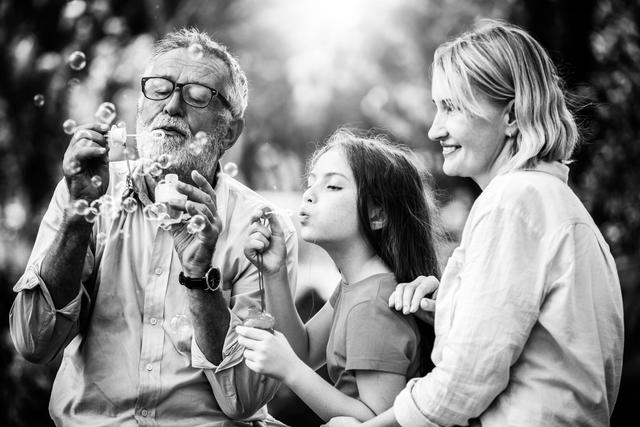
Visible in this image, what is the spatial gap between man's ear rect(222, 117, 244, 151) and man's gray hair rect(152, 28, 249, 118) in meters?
0.02

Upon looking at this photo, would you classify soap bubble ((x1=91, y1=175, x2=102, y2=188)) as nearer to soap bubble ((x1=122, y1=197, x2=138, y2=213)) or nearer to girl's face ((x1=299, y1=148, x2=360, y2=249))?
soap bubble ((x1=122, y1=197, x2=138, y2=213))

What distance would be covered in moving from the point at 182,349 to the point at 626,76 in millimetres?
3816

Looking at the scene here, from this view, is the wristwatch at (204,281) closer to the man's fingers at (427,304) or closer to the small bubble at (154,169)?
the small bubble at (154,169)

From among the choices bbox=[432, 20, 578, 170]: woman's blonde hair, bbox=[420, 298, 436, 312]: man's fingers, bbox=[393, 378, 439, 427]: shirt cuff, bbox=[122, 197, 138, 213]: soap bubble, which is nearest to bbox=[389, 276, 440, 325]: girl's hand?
bbox=[420, 298, 436, 312]: man's fingers

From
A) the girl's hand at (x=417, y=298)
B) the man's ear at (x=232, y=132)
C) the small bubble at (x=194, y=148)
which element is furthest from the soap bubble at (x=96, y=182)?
the girl's hand at (x=417, y=298)

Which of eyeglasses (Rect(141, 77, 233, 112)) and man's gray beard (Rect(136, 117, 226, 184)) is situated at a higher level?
eyeglasses (Rect(141, 77, 233, 112))

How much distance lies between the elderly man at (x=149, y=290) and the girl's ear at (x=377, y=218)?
1.18 ft

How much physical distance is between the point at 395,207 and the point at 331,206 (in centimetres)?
20

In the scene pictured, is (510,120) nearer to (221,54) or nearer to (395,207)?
(395,207)

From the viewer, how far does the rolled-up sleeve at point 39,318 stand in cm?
205

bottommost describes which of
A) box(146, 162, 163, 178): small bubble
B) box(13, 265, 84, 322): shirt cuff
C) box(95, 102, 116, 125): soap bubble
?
box(13, 265, 84, 322): shirt cuff

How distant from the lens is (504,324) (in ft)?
5.04

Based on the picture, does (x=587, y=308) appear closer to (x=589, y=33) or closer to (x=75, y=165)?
(x=75, y=165)

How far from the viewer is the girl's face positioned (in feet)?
6.57
